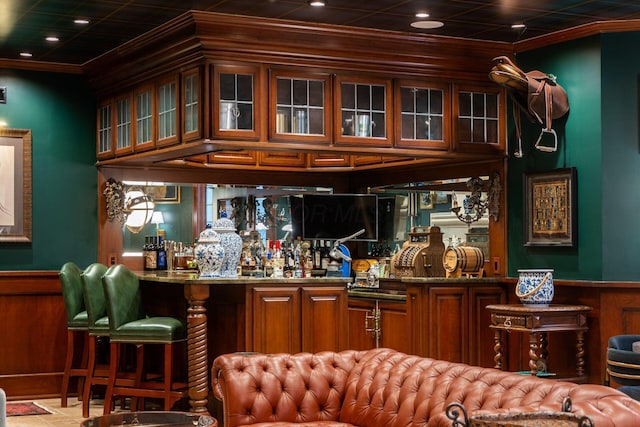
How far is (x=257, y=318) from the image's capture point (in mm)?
7180

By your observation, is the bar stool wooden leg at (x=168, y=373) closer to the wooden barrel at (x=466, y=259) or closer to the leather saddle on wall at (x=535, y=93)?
the wooden barrel at (x=466, y=259)

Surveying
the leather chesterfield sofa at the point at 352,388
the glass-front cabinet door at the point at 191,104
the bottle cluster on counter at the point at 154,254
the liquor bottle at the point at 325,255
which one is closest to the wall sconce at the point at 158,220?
the bottle cluster on counter at the point at 154,254

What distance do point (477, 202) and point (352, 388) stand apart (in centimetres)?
378

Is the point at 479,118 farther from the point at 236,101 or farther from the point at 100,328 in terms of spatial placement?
the point at 100,328

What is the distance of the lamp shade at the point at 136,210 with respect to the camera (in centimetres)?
948

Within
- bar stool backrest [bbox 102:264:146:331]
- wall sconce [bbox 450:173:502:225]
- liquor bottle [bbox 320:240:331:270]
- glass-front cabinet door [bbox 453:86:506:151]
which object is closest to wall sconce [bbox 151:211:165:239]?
liquor bottle [bbox 320:240:331:270]

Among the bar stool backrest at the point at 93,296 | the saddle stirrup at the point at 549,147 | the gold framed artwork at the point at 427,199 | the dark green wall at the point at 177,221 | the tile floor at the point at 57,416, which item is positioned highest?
the saddle stirrup at the point at 549,147

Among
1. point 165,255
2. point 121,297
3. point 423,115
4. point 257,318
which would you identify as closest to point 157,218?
point 165,255

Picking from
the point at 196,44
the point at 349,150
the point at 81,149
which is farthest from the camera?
the point at 81,149

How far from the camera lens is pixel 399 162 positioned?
926cm

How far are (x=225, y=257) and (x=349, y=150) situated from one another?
130 cm

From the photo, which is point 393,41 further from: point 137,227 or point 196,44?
point 137,227

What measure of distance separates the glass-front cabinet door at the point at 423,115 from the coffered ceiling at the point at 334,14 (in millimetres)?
509

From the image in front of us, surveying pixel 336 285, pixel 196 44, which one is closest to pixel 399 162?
pixel 336 285
